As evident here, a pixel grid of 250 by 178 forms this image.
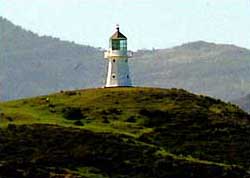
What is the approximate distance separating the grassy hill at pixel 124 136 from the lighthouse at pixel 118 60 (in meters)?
2.74

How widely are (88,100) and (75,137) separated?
61.9ft

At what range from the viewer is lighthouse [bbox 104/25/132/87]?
115062mm

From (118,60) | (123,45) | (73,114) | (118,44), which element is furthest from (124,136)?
(118,44)

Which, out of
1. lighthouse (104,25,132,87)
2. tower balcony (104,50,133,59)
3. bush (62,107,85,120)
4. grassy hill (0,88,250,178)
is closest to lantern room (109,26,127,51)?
lighthouse (104,25,132,87)

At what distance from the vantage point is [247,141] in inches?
3964

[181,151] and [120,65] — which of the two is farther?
[120,65]

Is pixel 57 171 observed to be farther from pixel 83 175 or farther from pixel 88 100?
pixel 88 100

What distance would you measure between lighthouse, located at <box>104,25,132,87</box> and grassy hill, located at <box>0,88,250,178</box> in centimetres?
274

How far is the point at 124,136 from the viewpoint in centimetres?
9306

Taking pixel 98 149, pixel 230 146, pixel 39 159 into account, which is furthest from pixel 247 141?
pixel 39 159

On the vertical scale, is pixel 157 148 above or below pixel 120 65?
below

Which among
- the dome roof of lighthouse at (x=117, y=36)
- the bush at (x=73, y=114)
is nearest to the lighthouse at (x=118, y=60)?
the dome roof of lighthouse at (x=117, y=36)

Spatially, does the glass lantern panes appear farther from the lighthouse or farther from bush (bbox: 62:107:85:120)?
bush (bbox: 62:107:85:120)

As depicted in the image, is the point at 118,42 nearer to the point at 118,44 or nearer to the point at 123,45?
the point at 118,44
